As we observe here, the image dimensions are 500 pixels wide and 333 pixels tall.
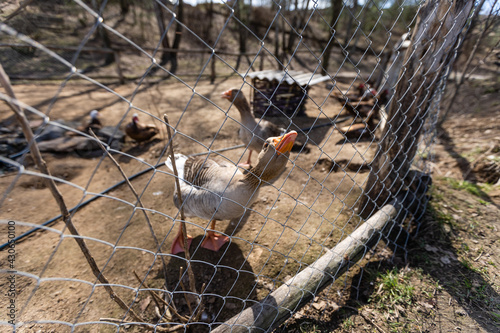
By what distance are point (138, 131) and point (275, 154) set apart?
13.8 feet

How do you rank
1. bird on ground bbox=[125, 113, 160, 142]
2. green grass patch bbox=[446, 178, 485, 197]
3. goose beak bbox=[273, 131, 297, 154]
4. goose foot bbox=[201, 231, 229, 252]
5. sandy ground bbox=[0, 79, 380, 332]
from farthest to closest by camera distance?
bird on ground bbox=[125, 113, 160, 142] < green grass patch bbox=[446, 178, 485, 197] < goose foot bbox=[201, 231, 229, 252] < sandy ground bbox=[0, 79, 380, 332] < goose beak bbox=[273, 131, 297, 154]

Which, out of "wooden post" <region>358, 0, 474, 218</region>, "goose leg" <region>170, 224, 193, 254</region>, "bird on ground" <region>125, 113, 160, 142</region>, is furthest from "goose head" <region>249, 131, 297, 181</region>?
"bird on ground" <region>125, 113, 160, 142</region>

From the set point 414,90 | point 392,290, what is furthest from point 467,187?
point 392,290

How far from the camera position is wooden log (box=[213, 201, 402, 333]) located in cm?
162

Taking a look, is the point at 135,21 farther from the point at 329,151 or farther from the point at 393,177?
the point at 393,177

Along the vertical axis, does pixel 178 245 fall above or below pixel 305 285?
below

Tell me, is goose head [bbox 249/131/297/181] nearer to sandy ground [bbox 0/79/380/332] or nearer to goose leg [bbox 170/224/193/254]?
sandy ground [bbox 0/79/380/332]

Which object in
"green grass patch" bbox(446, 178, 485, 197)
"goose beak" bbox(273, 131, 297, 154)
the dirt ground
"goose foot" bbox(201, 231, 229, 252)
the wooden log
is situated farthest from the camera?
"green grass patch" bbox(446, 178, 485, 197)

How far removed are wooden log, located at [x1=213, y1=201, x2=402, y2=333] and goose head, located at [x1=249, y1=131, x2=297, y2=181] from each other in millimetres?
790

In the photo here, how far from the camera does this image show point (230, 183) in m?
2.22

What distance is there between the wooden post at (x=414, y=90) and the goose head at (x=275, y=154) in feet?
3.41

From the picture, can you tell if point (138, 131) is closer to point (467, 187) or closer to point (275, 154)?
point (275, 154)

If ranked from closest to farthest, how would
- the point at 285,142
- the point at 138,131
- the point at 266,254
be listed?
1. the point at 285,142
2. the point at 266,254
3. the point at 138,131

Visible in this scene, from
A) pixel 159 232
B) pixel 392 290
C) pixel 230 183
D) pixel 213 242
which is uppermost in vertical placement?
pixel 230 183
